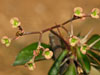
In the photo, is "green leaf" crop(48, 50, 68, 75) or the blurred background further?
the blurred background

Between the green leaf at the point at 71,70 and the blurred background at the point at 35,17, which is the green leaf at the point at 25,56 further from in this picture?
the blurred background at the point at 35,17

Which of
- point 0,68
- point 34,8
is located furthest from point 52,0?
point 0,68

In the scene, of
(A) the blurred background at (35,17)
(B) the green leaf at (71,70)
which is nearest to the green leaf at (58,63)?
(B) the green leaf at (71,70)

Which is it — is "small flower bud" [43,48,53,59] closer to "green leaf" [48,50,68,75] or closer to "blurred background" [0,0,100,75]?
"green leaf" [48,50,68,75]

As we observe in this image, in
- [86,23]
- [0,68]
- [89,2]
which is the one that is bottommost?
[0,68]

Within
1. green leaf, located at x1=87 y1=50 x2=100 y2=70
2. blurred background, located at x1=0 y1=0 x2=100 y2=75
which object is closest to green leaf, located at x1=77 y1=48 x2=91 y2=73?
green leaf, located at x1=87 y1=50 x2=100 y2=70

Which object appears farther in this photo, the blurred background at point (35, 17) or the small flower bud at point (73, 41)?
the blurred background at point (35, 17)

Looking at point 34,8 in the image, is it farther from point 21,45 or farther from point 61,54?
point 61,54

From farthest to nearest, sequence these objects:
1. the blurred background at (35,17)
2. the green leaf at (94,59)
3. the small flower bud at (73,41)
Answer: the blurred background at (35,17) < the green leaf at (94,59) < the small flower bud at (73,41)
